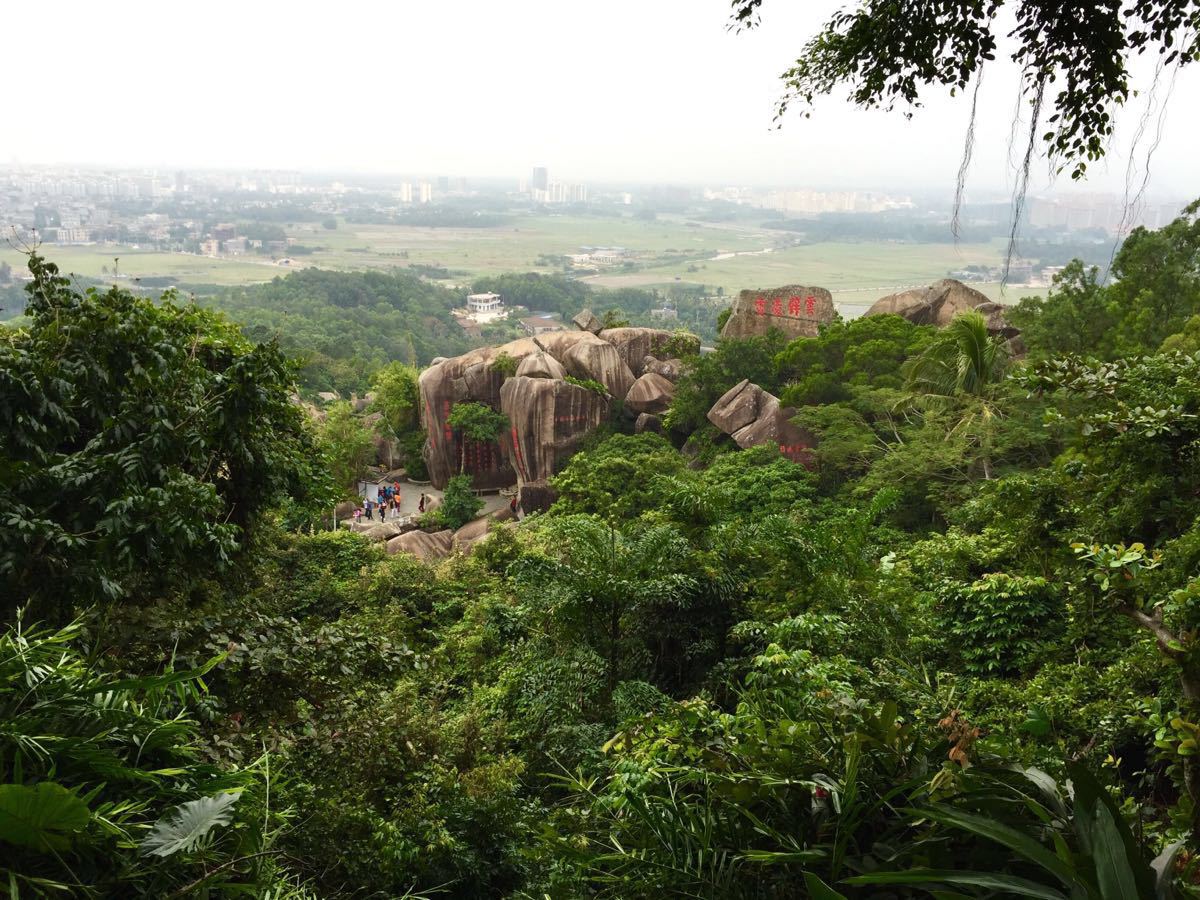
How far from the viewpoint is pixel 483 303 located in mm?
57938

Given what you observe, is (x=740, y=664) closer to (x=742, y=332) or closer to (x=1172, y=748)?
(x=1172, y=748)

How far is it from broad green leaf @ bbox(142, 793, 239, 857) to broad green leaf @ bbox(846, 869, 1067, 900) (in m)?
1.32

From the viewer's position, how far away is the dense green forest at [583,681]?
179 cm

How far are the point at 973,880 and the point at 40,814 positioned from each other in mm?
1725

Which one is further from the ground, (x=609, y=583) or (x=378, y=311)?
(x=609, y=583)

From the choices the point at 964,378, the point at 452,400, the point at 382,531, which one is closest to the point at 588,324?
the point at 452,400

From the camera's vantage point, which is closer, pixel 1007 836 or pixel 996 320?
pixel 1007 836

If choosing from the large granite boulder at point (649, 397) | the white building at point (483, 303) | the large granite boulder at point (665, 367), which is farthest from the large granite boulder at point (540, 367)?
the white building at point (483, 303)

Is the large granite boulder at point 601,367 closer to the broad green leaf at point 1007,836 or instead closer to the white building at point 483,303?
the broad green leaf at point 1007,836

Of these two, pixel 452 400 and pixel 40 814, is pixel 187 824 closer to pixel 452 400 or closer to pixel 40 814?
pixel 40 814

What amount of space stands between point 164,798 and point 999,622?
15.6ft

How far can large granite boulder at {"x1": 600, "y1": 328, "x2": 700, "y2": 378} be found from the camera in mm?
19031

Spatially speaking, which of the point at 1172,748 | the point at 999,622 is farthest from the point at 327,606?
the point at 1172,748

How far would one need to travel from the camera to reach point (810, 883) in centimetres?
152
